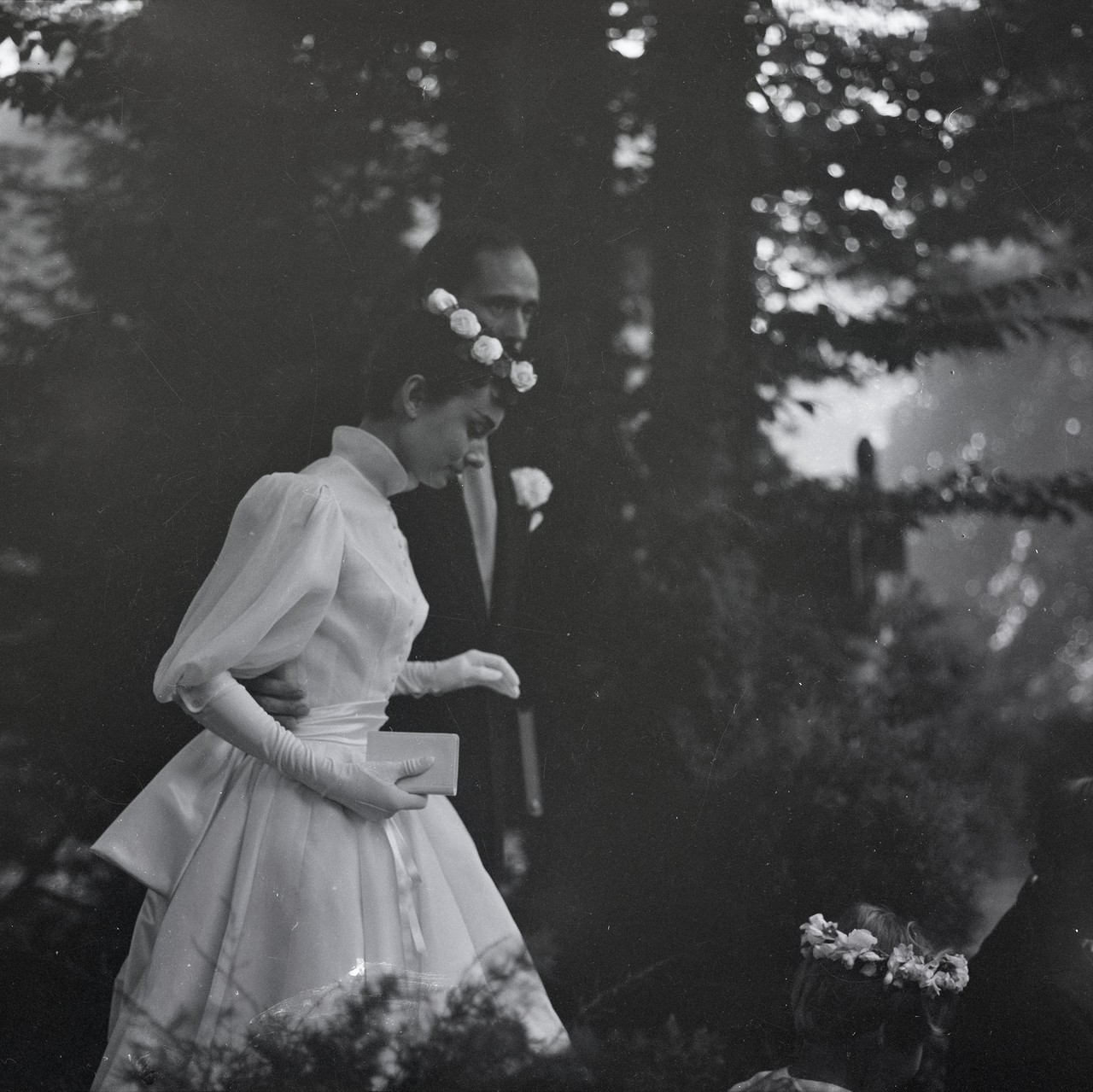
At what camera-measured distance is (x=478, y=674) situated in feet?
11.3

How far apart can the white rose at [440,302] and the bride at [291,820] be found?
478 millimetres

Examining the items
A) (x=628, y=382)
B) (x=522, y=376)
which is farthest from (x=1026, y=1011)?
(x=522, y=376)

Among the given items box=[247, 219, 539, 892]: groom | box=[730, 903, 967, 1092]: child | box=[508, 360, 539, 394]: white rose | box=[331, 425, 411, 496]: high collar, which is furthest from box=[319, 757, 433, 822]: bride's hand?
box=[730, 903, 967, 1092]: child

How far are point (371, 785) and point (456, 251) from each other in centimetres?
144

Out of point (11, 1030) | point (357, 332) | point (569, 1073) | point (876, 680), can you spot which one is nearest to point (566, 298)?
point (357, 332)

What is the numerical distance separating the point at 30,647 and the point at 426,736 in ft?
3.27

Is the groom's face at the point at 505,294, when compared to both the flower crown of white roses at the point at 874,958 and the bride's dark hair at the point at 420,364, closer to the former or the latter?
the bride's dark hair at the point at 420,364

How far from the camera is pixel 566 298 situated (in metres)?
3.67

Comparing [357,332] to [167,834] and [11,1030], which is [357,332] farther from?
[11,1030]

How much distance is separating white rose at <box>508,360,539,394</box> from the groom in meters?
0.04

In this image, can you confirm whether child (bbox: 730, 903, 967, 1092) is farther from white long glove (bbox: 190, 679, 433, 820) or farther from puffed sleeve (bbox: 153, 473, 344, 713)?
puffed sleeve (bbox: 153, 473, 344, 713)

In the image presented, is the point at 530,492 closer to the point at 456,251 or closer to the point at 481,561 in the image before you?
the point at 481,561

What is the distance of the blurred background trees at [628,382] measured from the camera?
3348mm

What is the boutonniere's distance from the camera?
3.56 meters
